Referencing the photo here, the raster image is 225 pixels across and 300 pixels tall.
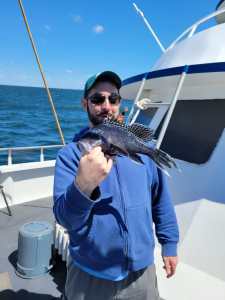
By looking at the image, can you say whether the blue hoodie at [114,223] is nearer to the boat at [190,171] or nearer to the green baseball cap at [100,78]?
the green baseball cap at [100,78]

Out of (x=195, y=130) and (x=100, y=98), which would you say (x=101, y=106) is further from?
(x=195, y=130)

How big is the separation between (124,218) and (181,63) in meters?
3.91

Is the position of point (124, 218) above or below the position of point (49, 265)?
above

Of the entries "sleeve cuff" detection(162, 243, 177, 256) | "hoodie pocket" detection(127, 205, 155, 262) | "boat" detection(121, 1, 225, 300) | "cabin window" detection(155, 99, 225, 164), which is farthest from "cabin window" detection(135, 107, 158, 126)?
"hoodie pocket" detection(127, 205, 155, 262)

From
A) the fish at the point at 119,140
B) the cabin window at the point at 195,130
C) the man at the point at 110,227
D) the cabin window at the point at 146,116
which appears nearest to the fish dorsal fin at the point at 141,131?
the fish at the point at 119,140

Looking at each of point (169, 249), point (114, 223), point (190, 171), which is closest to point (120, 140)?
point (114, 223)

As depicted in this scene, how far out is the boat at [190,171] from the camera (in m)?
3.22

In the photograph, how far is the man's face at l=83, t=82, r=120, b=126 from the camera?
6.27 ft

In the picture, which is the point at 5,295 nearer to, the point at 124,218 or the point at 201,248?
the point at 201,248

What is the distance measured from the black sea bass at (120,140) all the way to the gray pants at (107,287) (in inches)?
36.2

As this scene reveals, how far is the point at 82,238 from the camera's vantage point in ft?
6.19

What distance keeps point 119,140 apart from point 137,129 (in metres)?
0.16

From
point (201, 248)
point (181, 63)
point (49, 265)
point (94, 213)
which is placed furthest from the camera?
point (181, 63)

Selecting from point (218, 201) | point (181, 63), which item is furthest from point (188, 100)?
point (218, 201)
